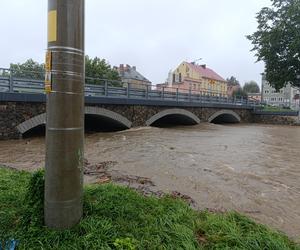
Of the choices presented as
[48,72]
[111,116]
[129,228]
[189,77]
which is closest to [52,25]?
[48,72]

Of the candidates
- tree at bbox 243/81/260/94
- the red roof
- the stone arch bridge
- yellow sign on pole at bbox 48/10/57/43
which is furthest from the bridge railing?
tree at bbox 243/81/260/94

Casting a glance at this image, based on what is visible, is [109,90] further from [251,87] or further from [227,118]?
[251,87]

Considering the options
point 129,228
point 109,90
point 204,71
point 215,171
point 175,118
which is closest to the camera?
point 129,228

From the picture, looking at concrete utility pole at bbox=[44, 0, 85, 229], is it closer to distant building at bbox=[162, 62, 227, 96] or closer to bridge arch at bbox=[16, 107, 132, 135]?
bridge arch at bbox=[16, 107, 132, 135]

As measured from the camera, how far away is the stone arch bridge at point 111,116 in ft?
42.2

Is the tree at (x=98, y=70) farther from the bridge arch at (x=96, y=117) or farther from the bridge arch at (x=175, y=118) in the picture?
the bridge arch at (x=96, y=117)

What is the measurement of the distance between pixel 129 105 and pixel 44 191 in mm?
16036

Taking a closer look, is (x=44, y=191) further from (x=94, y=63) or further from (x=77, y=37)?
(x=94, y=63)

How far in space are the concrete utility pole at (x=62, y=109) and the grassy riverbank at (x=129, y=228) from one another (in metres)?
0.18

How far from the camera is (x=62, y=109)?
275 centimetres

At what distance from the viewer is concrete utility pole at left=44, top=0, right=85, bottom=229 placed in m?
2.76

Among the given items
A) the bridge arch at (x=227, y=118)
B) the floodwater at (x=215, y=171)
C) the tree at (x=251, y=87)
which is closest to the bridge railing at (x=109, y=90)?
the bridge arch at (x=227, y=118)

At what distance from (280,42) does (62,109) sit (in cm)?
3216

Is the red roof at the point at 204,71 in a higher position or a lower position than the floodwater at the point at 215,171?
higher
